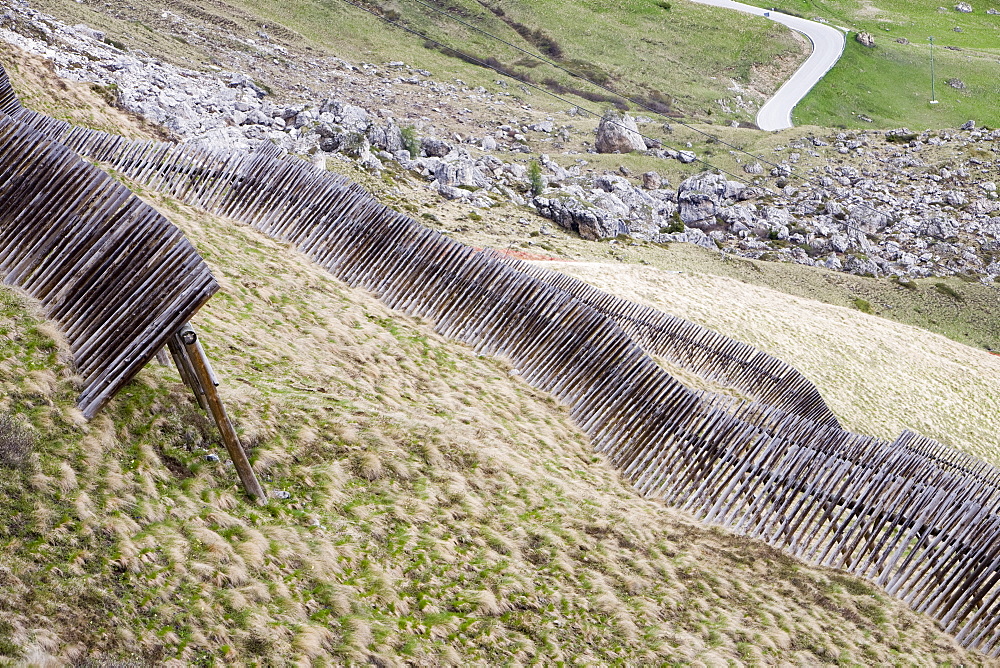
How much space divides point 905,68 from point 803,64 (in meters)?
14.4

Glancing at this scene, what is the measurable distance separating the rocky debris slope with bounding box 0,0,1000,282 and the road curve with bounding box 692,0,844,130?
715 inches

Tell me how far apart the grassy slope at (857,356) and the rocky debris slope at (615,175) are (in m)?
13.1

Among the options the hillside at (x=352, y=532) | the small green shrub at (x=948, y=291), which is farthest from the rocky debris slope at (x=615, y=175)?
the hillside at (x=352, y=532)

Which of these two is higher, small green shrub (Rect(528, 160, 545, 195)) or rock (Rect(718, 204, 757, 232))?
small green shrub (Rect(528, 160, 545, 195))

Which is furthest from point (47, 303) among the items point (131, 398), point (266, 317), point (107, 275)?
point (266, 317)

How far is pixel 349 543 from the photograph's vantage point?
7.76 meters

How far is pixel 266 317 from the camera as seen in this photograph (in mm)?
12344

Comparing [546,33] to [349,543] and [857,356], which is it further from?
[349,543]

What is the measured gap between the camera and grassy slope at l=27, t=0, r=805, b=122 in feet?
209

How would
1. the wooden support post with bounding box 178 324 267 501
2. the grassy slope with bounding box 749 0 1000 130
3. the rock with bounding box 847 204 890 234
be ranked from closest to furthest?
1. the wooden support post with bounding box 178 324 267 501
2. the rock with bounding box 847 204 890 234
3. the grassy slope with bounding box 749 0 1000 130

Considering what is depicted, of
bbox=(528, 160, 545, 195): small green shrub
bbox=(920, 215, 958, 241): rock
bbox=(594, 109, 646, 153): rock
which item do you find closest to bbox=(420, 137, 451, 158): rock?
bbox=(528, 160, 545, 195): small green shrub

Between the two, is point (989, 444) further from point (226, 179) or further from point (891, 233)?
point (891, 233)

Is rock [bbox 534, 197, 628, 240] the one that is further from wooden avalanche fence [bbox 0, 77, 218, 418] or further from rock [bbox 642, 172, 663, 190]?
wooden avalanche fence [bbox 0, 77, 218, 418]

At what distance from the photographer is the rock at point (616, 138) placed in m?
59.4
